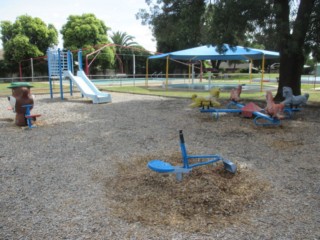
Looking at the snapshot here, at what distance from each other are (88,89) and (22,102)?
602cm

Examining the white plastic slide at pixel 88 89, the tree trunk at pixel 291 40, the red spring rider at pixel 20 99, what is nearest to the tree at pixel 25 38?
the white plastic slide at pixel 88 89

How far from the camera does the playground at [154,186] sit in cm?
292

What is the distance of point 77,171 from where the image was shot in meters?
4.48

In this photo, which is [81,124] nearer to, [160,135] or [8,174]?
[160,135]

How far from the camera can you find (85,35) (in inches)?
1521

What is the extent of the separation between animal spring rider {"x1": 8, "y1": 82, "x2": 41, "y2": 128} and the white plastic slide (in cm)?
472

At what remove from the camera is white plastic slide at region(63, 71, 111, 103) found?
41.3ft

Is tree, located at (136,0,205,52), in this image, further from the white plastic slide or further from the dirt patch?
the dirt patch

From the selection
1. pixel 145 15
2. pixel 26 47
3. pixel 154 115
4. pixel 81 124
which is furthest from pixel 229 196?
pixel 26 47

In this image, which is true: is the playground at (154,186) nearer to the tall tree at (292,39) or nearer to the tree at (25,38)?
the tall tree at (292,39)

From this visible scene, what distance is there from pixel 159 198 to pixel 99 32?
129 ft

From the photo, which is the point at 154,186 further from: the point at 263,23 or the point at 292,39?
the point at 292,39

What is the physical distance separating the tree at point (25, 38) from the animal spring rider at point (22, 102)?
3015 centimetres

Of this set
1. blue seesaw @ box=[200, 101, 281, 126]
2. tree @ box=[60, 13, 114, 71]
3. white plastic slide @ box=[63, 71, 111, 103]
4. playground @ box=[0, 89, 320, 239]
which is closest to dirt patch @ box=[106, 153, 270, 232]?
Answer: playground @ box=[0, 89, 320, 239]
